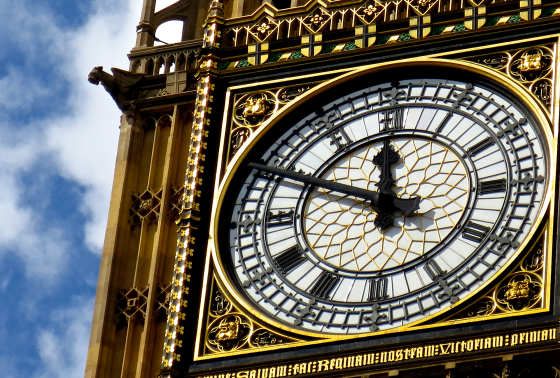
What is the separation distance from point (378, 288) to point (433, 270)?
1.62ft

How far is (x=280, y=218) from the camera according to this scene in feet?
62.8

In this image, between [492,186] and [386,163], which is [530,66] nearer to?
[492,186]

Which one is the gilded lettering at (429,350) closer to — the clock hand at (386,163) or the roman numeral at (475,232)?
the roman numeral at (475,232)

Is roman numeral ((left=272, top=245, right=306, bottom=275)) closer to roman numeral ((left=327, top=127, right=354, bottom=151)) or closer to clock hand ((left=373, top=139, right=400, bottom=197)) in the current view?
clock hand ((left=373, top=139, right=400, bottom=197))

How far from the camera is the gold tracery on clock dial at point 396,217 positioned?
60.9ft

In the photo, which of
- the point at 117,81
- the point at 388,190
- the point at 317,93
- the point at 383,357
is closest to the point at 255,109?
the point at 317,93

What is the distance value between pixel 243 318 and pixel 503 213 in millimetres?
2413

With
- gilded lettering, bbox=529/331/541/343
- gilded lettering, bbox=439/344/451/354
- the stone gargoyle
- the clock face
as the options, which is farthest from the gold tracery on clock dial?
the stone gargoyle

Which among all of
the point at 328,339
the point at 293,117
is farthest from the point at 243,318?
the point at 293,117

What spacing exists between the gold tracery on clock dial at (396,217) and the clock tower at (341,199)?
2 centimetres

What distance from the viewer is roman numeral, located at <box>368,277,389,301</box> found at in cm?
1822

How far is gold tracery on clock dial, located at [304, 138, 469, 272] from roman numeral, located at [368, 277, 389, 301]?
15 cm

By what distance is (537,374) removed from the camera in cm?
1716

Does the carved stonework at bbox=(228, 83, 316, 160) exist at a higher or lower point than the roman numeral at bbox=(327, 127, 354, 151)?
higher
